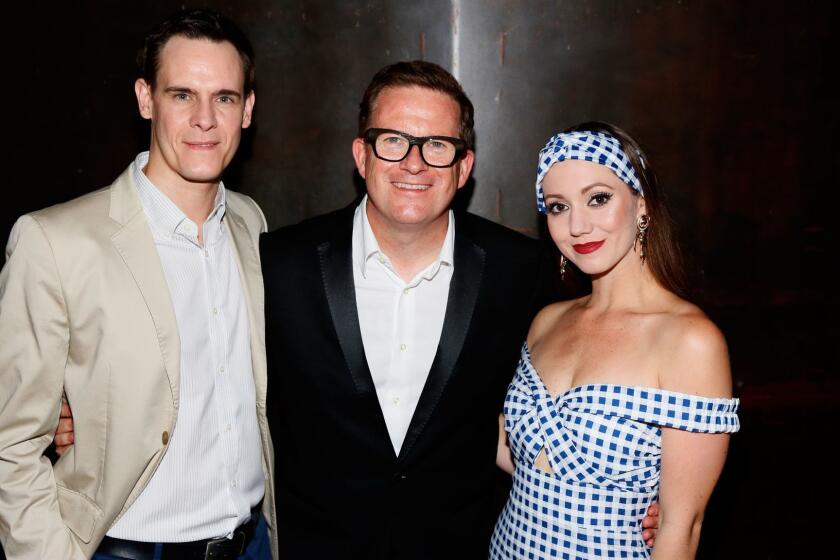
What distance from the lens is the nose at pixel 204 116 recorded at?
1.95 meters

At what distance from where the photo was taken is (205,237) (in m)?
2.04

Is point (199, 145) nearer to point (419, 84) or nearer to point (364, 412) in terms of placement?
point (419, 84)

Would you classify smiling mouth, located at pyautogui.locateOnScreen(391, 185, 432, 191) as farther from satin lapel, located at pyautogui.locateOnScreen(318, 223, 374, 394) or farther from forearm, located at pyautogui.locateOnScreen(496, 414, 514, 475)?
forearm, located at pyautogui.locateOnScreen(496, 414, 514, 475)

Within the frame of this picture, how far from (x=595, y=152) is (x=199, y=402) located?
1.39 m

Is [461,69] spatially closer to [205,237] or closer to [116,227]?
[205,237]

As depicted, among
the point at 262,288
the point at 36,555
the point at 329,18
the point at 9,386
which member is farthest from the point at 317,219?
the point at 36,555

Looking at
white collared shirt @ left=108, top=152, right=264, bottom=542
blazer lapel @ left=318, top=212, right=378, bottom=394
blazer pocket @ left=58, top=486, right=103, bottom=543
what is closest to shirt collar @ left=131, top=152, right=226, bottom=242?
white collared shirt @ left=108, top=152, right=264, bottom=542

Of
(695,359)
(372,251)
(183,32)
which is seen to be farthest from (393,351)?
(183,32)

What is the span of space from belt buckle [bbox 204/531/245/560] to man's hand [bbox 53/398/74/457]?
0.53 meters

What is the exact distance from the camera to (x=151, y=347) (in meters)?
1.83

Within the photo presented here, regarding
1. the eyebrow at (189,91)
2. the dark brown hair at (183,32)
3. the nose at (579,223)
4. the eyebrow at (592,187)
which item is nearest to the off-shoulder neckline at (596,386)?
the nose at (579,223)

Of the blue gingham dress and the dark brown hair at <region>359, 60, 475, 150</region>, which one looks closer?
the blue gingham dress

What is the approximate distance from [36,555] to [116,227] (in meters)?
0.90

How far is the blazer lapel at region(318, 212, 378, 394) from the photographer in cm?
212
